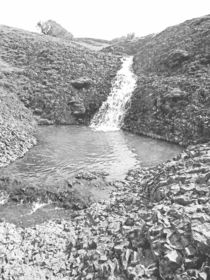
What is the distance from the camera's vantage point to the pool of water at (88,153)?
19453 mm

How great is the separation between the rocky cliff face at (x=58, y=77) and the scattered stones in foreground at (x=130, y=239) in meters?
22.7

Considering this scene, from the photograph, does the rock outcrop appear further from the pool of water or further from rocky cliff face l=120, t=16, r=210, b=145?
the pool of water

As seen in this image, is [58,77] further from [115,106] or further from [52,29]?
[52,29]

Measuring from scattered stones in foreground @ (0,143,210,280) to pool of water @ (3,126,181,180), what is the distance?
214 inches

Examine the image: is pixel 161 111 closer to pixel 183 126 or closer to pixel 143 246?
pixel 183 126

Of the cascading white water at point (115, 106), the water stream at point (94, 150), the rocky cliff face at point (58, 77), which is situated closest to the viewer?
the water stream at point (94, 150)

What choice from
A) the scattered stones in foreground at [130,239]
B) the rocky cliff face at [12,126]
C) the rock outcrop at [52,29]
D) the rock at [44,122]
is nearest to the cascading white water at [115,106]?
the rock at [44,122]

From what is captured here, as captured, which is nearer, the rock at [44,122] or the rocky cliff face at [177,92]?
the rocky cliff face at [177,92]

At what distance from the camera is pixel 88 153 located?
23.2 m

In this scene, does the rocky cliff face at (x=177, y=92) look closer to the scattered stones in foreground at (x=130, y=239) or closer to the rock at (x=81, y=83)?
the rock at (x=81, y=83)

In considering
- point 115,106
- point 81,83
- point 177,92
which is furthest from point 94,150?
point 81,83

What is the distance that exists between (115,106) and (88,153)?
14.5 meters

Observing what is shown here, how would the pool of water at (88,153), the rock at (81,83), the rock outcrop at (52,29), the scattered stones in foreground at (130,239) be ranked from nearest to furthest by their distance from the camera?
1. the scattered stones in foreground at (130,239)
2. the pool of water at (88,153)
3. the rock at (81,83)
4. the rock outcrop at (52,29)

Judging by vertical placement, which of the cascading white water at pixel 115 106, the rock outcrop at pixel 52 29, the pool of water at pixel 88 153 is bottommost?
the pool of water at pixel 88 153
